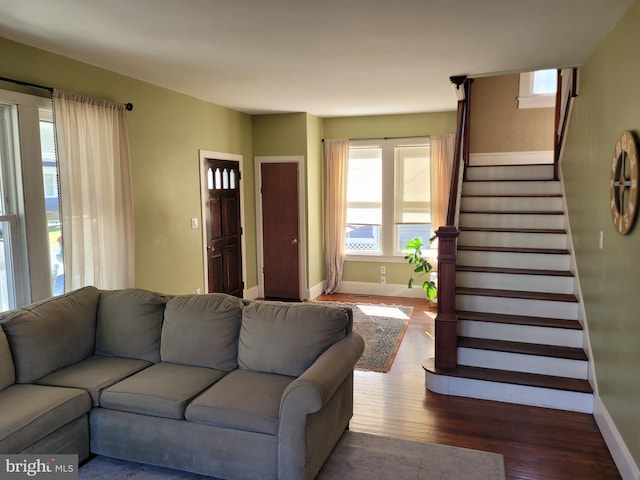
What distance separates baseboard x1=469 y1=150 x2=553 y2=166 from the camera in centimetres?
Answer: 612

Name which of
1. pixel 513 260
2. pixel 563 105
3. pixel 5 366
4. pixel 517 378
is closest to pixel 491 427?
pixel 517 378

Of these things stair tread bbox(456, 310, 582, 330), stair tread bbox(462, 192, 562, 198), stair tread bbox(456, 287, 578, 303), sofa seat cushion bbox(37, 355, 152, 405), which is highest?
stair tread bbox(462, 192, 562, 198)

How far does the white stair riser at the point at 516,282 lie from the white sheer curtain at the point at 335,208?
109 inches

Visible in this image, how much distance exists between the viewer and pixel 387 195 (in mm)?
6672

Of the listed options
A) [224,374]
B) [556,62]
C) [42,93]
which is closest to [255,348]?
[224,374]

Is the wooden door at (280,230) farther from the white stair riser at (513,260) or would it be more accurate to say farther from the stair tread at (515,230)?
the white stair riser at (513,260)

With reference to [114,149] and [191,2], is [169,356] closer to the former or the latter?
[114,149]

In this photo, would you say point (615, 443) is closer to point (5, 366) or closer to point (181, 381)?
point (181, 381)

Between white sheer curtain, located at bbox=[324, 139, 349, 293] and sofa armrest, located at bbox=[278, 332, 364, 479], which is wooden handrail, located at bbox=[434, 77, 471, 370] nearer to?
sofa armrest, located at bbox=[278, 332, 364, 479]

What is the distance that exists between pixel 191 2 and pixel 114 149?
71.7 inches

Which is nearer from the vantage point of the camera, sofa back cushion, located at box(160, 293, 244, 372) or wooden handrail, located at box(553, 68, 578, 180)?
sofa back cushion, located at box(160, 293, 244, 372)

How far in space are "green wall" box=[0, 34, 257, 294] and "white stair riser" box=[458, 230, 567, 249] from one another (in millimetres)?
2917

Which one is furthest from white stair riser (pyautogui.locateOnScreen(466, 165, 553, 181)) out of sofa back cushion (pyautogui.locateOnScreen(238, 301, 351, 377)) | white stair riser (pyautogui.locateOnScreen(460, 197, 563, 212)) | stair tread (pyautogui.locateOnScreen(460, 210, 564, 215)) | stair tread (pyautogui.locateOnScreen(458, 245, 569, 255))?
sofa back cushion (pyautogui.locateOnScreen(238, 301, 351, 377))

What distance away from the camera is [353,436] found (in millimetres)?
2975
